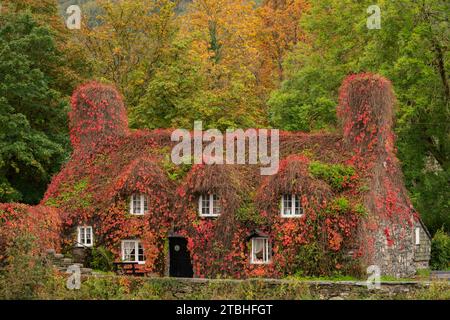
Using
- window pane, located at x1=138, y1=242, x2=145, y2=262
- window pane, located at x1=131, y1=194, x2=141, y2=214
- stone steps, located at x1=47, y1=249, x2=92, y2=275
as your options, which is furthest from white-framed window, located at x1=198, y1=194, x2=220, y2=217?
stone steps, located at x1=47, y1=249, x2=92, y2=275

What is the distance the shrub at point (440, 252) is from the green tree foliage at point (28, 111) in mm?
20790

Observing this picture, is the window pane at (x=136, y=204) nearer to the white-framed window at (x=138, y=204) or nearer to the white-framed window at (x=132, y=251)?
the white-framed window at (x=138, y=204)

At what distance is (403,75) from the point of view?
174ft

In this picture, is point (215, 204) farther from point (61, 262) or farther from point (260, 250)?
point (61, 262)

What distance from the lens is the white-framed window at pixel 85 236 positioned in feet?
151

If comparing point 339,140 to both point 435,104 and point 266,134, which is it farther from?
point 435,104

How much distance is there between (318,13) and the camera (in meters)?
60.4

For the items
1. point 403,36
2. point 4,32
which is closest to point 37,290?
point 4,32

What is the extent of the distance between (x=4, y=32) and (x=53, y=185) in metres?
10.5

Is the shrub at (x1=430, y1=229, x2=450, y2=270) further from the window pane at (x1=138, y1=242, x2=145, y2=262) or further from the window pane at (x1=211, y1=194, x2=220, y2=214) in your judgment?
the window pane at (x1=138, y1=242, x2=145, y2=262)

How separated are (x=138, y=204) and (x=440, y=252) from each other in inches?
686

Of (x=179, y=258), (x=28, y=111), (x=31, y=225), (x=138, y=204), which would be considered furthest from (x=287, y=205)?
(x=28, y=111)

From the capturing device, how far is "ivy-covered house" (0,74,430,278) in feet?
139

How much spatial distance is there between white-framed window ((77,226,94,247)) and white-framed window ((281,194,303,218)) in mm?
9325
